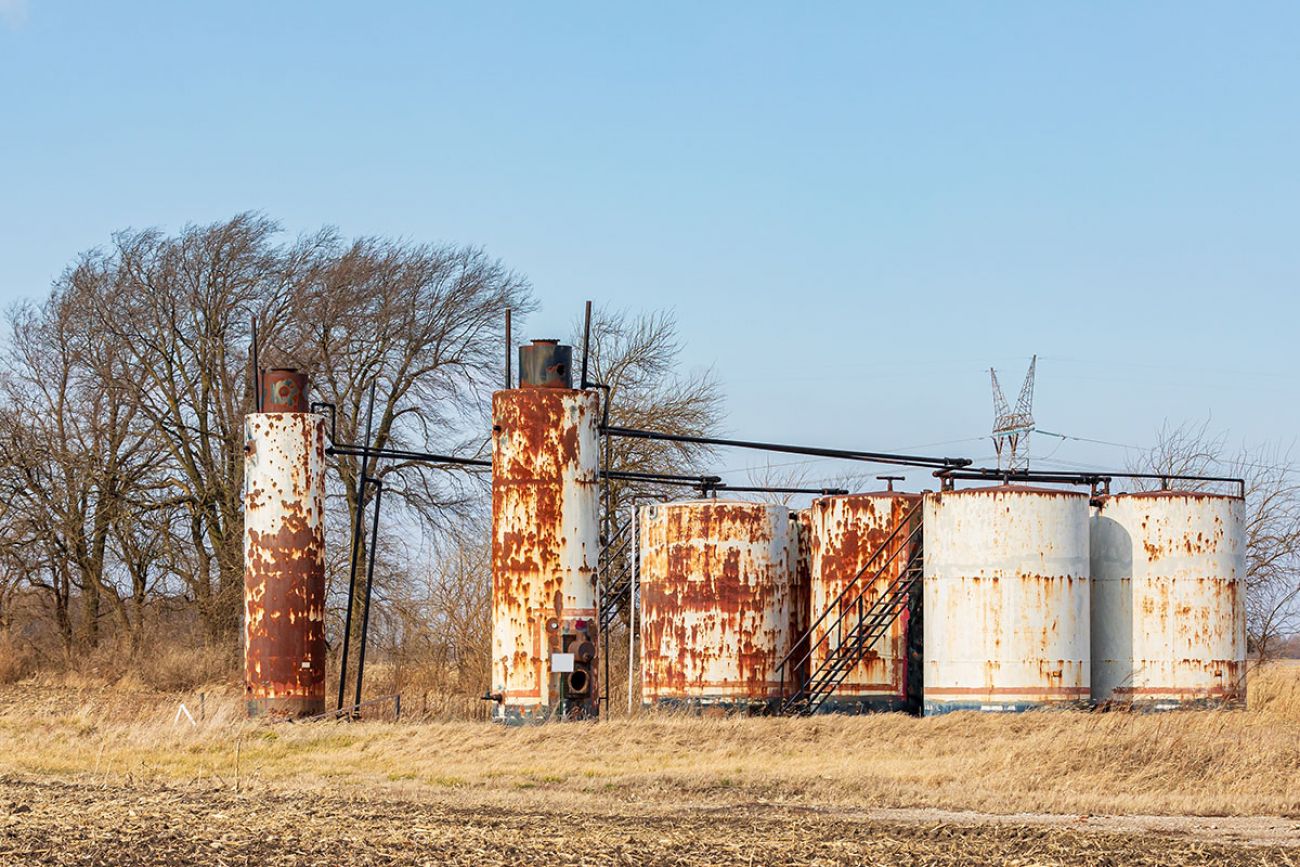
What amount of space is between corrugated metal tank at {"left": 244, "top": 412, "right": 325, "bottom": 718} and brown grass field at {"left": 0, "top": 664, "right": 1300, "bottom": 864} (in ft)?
3.47

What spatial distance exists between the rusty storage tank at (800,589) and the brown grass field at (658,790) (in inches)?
189

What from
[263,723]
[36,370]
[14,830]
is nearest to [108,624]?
[36,370]

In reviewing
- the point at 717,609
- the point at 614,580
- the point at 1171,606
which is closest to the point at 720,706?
the point at 717,609

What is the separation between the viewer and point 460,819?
16266mm

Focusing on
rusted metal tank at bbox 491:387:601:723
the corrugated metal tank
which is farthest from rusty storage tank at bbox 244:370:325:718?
Answer: rusted metal tank at bbox 491:387:601:723

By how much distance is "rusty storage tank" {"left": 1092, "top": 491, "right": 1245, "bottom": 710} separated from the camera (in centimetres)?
2944

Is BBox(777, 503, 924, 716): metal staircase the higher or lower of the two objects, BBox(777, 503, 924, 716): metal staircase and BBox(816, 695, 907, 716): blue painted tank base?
the higher

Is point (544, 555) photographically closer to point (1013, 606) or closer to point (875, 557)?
point (875, 557)

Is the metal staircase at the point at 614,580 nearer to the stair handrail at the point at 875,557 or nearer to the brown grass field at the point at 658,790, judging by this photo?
the stair handrail at the point at 875,557

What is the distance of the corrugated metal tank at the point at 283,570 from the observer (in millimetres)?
29312

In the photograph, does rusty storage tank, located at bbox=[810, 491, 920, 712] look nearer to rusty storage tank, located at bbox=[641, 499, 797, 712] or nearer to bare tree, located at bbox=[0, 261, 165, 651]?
rusty storage tank, located at bbox=[641, 499, 797, 712]

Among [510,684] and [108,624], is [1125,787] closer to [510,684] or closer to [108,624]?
[510,684]

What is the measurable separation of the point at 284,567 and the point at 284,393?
3156 millimetres

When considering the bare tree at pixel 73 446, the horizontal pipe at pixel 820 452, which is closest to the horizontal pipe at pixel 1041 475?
the horizontal pipe at pixel 820 452
